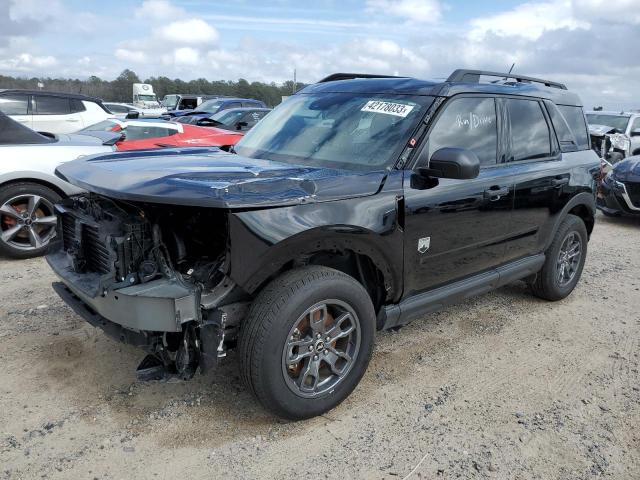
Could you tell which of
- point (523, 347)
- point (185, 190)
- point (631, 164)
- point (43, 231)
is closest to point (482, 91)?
point (523, 347)

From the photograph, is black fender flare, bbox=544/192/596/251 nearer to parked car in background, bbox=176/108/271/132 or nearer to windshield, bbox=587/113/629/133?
parked car in background, bbox=176/108/271/132

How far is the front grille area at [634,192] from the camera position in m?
8.80

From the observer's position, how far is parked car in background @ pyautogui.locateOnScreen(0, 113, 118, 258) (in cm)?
554

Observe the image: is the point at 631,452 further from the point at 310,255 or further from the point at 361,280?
the point at 310,255

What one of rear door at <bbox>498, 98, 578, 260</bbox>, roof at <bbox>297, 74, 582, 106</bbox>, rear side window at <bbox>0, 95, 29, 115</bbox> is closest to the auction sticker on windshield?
roof at <bbox>297, 74, 582, 106</bbox>

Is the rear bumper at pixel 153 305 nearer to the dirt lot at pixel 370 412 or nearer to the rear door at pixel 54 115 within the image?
the dirt lot at pixel 370 412

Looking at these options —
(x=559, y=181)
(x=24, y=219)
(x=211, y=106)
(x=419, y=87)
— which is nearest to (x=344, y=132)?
(x=419, y=87)

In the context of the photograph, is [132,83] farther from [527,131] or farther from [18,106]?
[527,131]

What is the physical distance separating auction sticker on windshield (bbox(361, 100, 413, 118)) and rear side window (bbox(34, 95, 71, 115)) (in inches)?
443

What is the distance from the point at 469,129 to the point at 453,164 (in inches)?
31.4

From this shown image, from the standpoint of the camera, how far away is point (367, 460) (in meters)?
2.73

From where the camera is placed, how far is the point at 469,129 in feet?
12.3

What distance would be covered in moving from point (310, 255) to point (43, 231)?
4094 mm

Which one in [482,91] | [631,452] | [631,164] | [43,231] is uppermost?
[482,91]
